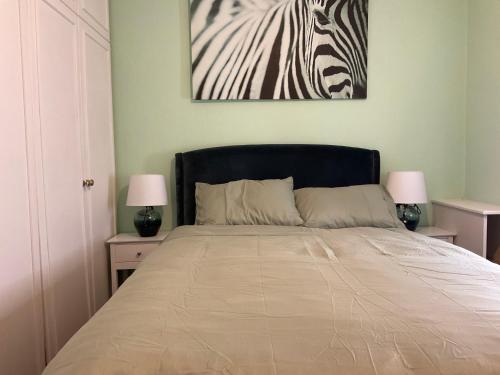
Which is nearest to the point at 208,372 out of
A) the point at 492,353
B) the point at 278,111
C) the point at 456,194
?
the point at 492,353

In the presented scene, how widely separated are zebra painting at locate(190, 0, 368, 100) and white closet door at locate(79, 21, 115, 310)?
0.62 meters

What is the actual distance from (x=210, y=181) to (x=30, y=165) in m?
1.26

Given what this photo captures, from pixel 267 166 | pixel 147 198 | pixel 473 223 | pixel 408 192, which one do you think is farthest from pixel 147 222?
pixel 473 223

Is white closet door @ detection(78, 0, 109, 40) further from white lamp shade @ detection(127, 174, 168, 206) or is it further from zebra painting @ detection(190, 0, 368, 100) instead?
white lamp shade @ detection(127, 174, 168, 206)

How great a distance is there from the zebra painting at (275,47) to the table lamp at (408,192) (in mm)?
788

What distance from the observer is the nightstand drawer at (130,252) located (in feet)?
8.84

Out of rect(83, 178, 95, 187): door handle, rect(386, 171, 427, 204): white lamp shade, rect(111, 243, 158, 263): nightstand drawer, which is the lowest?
rect(111, 243, 158, 263): nightstand drawer

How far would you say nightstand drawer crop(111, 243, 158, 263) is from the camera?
2.69 metres

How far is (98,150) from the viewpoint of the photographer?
264 cm

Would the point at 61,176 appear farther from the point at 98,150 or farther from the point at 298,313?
the point at 298,313

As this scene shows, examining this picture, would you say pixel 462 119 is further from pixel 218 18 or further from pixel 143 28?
pixel 143 28

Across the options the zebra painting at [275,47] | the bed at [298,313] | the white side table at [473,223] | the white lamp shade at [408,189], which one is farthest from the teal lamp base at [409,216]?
the zebra painting at [275,47]

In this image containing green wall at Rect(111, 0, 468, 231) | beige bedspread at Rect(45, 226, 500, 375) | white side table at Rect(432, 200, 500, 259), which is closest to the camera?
beige bedspread at Rect(45, 226, 500, 375)

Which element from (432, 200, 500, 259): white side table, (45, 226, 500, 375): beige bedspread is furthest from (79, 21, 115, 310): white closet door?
(432, 200, 500, 259): white side table
